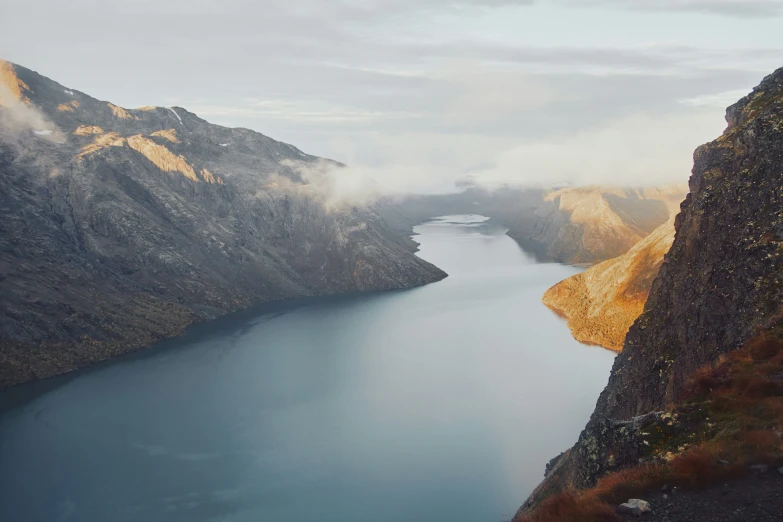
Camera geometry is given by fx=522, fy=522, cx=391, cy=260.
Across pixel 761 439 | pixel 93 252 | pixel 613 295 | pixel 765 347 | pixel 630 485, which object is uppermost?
pixel 765 347

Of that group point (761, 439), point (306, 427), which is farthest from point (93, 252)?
point (761, 439)

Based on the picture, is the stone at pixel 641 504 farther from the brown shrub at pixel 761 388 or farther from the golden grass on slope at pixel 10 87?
the golden grass on slope at pixel 10 87

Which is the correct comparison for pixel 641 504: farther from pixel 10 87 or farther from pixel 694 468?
pixel 10 87

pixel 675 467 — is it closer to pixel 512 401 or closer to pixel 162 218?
pixel 512 401

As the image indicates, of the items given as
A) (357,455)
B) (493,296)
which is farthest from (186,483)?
(493,296)

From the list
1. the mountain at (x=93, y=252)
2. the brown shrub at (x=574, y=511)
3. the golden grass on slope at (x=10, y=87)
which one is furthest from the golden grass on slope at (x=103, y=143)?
the brown shrub at (x=574, y=511)

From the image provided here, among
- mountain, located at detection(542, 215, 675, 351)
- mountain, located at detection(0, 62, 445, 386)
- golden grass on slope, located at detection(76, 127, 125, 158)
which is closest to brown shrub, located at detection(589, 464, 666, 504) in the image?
mountain, located at detection(542, 215, 675, 351)
